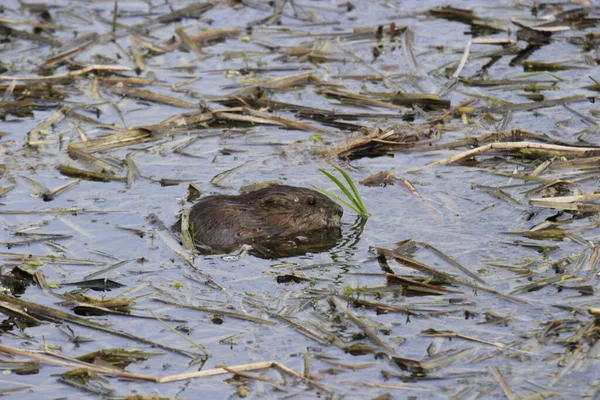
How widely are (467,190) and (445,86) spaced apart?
2539mm

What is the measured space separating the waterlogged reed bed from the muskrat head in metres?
0.23

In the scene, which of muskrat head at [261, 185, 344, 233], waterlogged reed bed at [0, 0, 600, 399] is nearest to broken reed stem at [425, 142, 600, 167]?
waterlogged reed bed at [0, 0, 600, 399]

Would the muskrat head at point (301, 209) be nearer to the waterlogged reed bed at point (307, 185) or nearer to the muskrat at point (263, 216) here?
the muskrat at point (263, 216)

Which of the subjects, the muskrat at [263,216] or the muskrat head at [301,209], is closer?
the muskrat at [263,216]

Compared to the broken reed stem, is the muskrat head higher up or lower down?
lower down

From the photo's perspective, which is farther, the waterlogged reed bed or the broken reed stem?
the broken reed stem

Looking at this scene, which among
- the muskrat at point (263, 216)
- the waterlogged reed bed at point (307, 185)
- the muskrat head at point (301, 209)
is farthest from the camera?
the muskrat head at point (301, 209)

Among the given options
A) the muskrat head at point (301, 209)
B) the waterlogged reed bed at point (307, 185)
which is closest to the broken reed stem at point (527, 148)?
the waterlogged reed bed at point (307, 185)

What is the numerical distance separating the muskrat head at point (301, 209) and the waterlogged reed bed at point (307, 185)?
0.75 feet

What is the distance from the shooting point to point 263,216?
26.3 ft

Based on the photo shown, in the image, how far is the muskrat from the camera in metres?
7.73

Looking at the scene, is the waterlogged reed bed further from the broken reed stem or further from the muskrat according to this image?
the muskrat

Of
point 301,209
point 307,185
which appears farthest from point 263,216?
point 307,185

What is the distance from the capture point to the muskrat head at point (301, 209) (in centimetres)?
810
